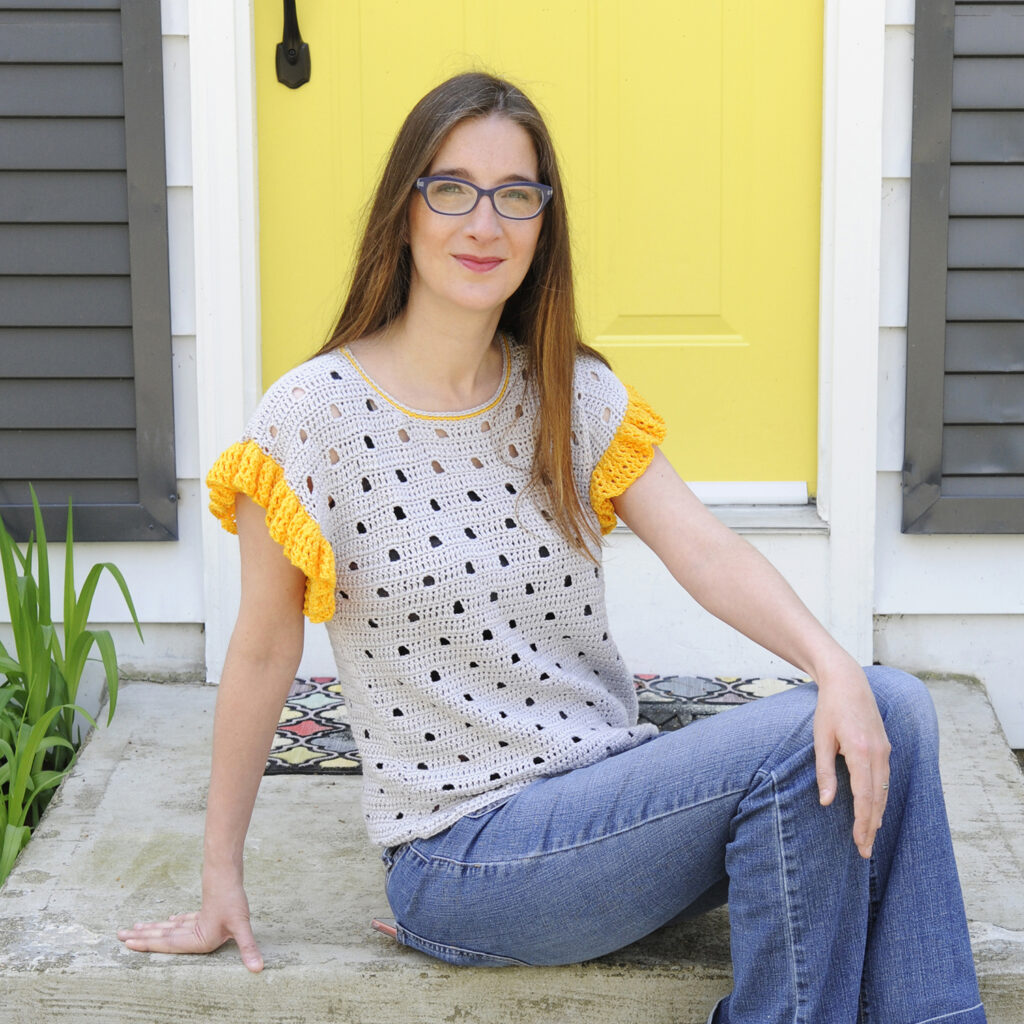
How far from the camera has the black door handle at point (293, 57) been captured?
2662 mm

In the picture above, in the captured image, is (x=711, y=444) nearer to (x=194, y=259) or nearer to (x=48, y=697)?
(x=194, y=259)

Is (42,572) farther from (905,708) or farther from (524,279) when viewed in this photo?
(905,708)

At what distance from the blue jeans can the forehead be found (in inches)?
27.0

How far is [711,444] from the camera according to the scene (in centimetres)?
282

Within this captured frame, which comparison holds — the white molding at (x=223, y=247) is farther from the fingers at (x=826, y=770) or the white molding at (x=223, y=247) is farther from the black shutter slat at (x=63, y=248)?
the fingers at (x=826, y=770)

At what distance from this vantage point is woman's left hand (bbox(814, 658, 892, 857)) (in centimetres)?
139

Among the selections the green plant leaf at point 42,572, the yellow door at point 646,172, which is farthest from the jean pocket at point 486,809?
the yellow door at point 646,172

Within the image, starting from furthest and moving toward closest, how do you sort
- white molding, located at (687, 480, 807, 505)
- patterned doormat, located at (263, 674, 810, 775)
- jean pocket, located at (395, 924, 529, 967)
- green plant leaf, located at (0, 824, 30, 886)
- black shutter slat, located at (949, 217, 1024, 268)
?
white molding, located at (687, 480, 807, 505)
black shutter slat, located at (949, 217, 1024, 268)
patterned doormat, located at (263, 674, 810, 775)
green plant leaf, located at (0, 824, 30, 886)
jean pocket, located at (395, 924, 529, 967)

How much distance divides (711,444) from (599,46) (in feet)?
2.72

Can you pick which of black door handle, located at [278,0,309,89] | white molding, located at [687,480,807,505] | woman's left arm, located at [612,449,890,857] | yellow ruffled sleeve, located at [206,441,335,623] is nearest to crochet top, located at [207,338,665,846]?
yellow ruffled sleeve, located at [206,441,335,623]

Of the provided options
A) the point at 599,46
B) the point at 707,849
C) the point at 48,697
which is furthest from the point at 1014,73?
the point at 48,697

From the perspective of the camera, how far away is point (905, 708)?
147cm

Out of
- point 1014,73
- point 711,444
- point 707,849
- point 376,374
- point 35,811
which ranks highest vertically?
point 1014,73

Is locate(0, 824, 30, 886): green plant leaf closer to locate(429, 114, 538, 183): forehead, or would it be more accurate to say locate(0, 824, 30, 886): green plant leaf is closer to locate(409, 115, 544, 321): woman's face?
locate(409, 115, 544, 321): woman's face
